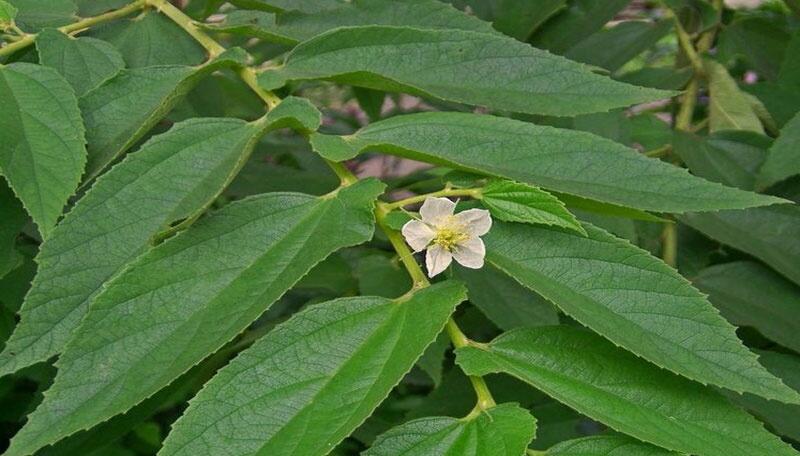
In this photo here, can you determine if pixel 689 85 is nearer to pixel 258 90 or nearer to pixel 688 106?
pixel 688 106

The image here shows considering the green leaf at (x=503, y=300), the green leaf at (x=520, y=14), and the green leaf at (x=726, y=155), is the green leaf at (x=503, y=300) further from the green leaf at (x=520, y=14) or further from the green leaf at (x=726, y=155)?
the green leaf at (x=520, y=14)

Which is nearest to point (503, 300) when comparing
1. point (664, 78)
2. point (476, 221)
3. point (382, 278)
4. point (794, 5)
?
point (382, 278)

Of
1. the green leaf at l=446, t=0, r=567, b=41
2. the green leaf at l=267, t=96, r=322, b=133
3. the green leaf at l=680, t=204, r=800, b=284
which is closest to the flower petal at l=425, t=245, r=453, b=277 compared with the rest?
the green leaf at l=267, t=96, r=322, b=133

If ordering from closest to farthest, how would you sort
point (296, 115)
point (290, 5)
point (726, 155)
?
point (296, 115) < point (290, 5) < point (726, 155)

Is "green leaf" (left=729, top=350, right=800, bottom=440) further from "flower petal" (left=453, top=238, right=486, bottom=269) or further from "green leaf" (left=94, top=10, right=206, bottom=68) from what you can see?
"green leaf" (left=94, top=10, right=206, bottom=68)

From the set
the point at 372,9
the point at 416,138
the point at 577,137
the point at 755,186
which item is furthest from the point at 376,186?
the point at 755,186

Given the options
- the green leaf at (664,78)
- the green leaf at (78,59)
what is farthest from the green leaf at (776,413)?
the green leaf at (78,59)

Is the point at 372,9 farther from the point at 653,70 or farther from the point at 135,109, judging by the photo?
the point at 653,70
